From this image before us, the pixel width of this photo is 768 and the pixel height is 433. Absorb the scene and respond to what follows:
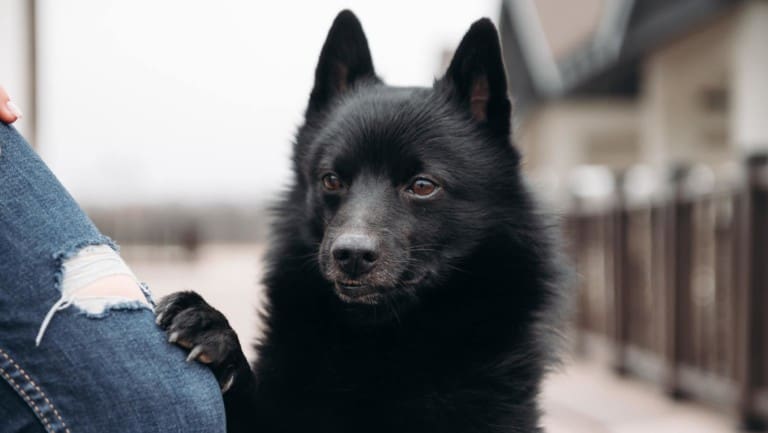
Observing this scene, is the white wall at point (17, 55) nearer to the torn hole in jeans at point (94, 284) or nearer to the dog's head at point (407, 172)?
the dog's head at point (407, 172)

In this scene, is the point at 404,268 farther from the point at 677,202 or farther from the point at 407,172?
the point at 677,202

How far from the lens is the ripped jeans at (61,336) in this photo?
3.89 ft

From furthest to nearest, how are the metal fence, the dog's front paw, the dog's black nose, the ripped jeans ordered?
1. the metal fence
2. the dog's black nose
3. the dog's front paw
4. the ripped jeans

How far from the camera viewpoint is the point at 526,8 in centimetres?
1373

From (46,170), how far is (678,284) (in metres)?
4.28

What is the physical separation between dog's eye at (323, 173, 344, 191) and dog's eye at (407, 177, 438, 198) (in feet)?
0.61

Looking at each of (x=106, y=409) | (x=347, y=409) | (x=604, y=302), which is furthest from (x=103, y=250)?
(x=604, y=302)

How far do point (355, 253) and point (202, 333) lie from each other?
427 millimetres

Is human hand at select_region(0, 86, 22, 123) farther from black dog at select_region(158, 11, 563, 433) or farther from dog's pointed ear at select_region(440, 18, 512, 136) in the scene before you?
dog's pointed ear at select_region(440, 18, 512, 136)

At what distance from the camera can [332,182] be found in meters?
2.06

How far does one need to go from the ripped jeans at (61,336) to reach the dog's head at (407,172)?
24.2 inches

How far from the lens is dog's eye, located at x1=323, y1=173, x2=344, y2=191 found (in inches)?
80.8

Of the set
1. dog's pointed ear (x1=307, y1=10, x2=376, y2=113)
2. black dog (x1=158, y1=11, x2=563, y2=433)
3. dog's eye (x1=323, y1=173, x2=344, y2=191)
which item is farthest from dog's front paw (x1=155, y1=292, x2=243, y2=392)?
dog's pointed ear (x1=307, y1=10, x2=376, y2=113)

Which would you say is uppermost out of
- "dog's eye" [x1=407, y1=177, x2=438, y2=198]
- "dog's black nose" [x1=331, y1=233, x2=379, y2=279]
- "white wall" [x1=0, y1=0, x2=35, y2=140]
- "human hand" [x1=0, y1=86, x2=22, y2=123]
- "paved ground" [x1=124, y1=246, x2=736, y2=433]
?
"white wall" [x1=0, y1=0, x2=35, y2=140]
